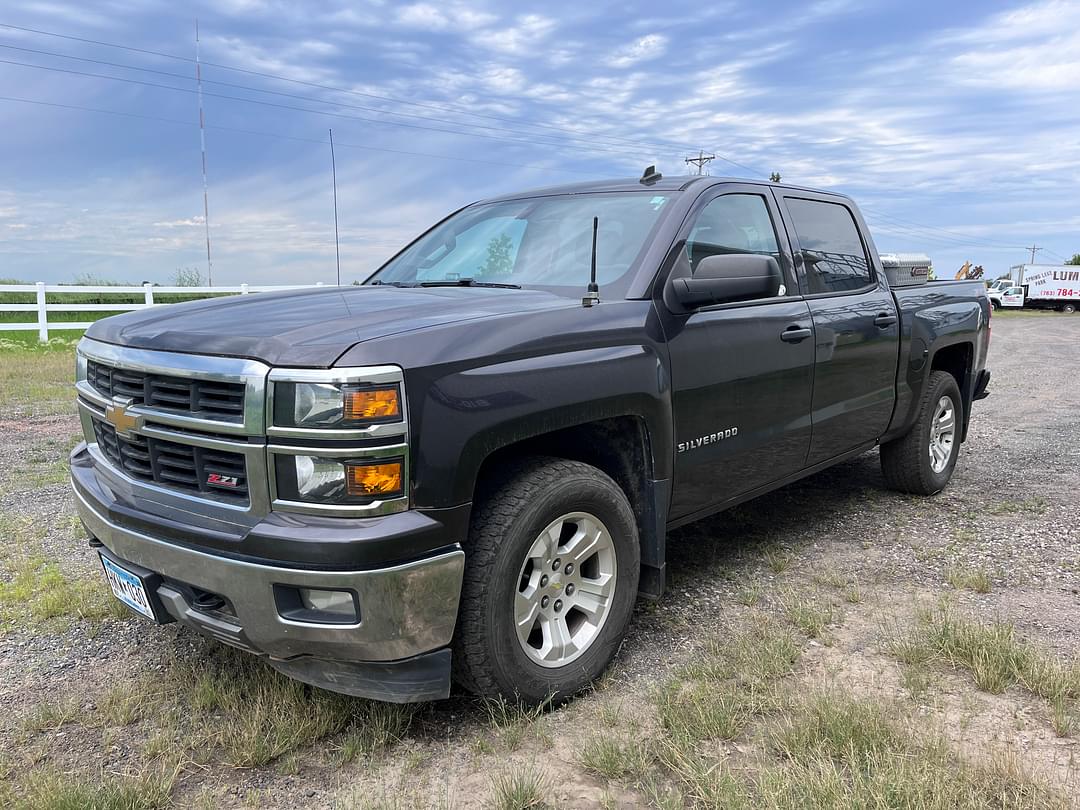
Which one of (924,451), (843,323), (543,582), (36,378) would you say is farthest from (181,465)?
(36,378)

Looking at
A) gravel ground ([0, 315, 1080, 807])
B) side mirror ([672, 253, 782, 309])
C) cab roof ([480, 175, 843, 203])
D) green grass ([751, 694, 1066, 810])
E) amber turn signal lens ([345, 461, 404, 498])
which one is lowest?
gravel ground ([0, 315, 1080, 807])

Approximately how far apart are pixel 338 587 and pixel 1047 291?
179 feet

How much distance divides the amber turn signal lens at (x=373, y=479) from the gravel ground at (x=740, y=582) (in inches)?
34.7

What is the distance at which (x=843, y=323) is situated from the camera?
4520mm

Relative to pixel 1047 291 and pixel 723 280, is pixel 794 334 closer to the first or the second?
pixel 723 280

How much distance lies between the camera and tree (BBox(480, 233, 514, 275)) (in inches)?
150

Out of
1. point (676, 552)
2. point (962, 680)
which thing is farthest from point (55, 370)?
point (962, 680)

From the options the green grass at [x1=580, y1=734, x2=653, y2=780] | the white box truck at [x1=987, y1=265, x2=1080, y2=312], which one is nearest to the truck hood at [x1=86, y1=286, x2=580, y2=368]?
the green grass at [x1=580, y1=734, x2=653, y2=780]

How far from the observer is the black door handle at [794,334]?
4039 millimetres

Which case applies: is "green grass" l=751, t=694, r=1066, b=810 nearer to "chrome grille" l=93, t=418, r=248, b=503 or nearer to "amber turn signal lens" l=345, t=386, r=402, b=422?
"amber turn signal lens" l=345, t=386, r=402, b=422

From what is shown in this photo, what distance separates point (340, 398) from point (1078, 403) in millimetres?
10560

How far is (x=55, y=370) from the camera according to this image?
480 inches

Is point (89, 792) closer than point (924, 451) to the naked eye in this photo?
Yes

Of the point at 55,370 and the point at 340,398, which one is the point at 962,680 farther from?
the point at 55,370
